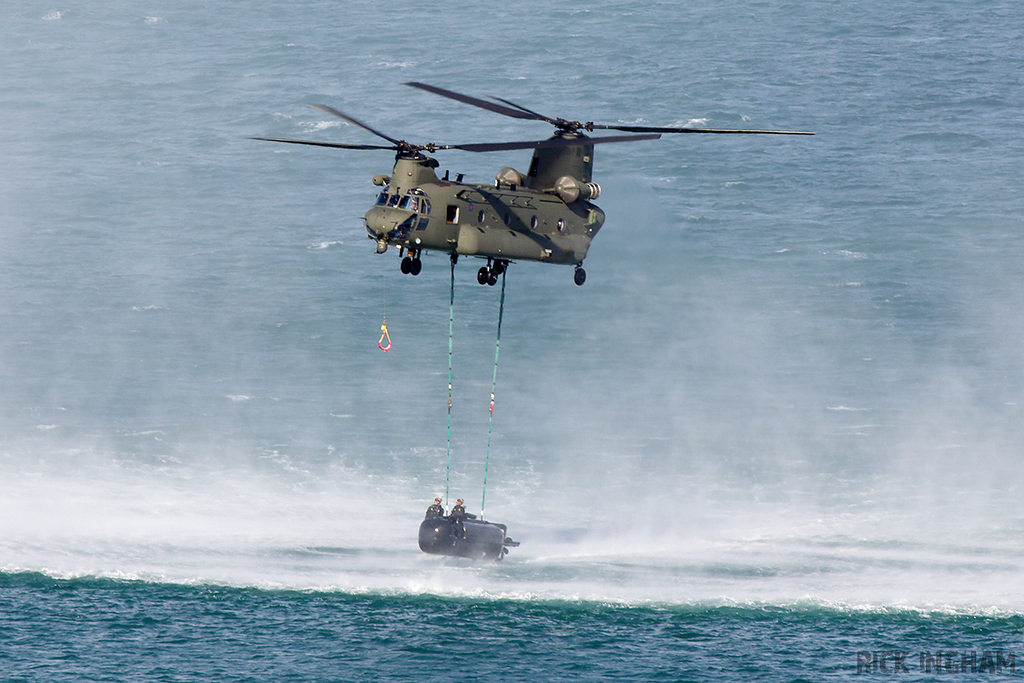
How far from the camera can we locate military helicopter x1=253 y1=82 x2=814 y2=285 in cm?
5091

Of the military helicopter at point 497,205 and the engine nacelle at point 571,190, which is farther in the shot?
the engine nacelle at point 571,190

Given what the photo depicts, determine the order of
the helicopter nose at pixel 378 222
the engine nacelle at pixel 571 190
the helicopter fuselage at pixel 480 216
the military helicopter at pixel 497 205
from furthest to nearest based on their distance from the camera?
the engine nacelle at pixel 571 190 → the helicopter fuselage at pixel 480 216 → the military helicopter at pixel 497 205 → the helicopter nose at pixel 378 222

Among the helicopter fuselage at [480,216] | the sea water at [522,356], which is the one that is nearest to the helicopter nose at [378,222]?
the helicopter fuselage at [480,216]

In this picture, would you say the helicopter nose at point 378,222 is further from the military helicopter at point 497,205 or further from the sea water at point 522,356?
the sea water at point 522,356

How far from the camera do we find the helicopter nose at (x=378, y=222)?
5047 centimetres

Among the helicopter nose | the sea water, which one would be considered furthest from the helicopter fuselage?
the sea water

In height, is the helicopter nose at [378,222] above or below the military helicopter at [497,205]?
below

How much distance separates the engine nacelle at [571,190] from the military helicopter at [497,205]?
44 mm

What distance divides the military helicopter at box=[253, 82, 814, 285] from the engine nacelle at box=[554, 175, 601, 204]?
44 millimetres

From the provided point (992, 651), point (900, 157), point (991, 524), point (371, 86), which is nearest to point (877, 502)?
point (991, 524)

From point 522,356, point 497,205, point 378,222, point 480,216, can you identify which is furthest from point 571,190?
point 522,356

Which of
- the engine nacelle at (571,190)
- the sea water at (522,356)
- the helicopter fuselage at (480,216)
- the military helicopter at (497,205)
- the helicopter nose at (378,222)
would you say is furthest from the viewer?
the sea water at (522,356)

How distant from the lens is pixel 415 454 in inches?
3848

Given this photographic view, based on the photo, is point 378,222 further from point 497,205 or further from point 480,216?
point 497,205
